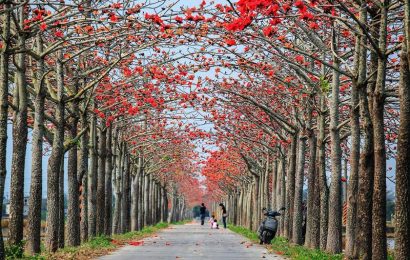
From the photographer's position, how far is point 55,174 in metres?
20.5

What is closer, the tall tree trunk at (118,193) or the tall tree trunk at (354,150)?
the tall tree trunk at (354,150)

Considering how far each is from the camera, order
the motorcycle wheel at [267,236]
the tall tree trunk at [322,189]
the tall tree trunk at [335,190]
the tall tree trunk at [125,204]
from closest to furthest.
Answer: the tall tree trunk at [335,190] → the tall tree trunk at [322,189] → the motorcycle wheel at [267,236] → the tall tree trunk at [125,204]

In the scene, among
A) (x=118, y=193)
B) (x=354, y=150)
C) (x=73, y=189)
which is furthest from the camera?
(x=118, y=193)

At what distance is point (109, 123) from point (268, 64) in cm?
699

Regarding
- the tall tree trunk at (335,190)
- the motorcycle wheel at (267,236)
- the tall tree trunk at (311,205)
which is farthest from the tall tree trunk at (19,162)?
the motorcycle wheel at (267,236)

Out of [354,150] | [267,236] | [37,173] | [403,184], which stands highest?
[354,150]

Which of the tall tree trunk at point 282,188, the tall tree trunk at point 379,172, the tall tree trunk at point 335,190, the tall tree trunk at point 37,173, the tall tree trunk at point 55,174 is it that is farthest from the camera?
the tall tree trunk at point 282,188

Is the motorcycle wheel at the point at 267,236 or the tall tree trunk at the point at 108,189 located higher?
the tall tree trunk at the point at 108,189

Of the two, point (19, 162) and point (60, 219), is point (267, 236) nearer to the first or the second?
point (60, 219)

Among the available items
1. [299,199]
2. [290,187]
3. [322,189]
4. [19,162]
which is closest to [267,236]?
[290,187]

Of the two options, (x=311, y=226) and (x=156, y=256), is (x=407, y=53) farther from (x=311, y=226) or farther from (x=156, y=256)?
(x=311, y=226)

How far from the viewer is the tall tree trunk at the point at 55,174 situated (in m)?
20.3

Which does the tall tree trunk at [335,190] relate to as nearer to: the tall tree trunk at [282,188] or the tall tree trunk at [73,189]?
the tall tree trunk at [73,189]

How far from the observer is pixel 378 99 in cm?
1428
